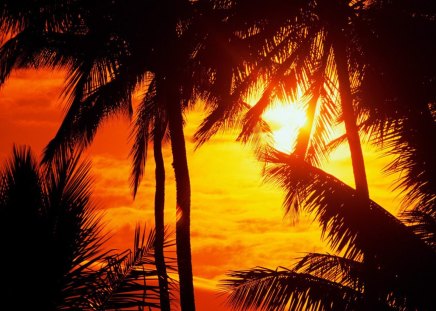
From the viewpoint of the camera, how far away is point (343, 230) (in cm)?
604

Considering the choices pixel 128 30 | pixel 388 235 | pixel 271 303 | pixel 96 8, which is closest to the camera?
pixel 388 235

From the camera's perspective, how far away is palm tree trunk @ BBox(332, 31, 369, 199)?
7.64m

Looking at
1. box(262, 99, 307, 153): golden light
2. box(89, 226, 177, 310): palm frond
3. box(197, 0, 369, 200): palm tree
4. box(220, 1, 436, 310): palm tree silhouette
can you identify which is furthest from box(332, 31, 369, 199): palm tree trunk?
box(89, 226, 177, 310): palm frond

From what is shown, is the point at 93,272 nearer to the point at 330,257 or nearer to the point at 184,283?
the point at 330,257

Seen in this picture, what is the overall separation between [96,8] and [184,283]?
191 inches

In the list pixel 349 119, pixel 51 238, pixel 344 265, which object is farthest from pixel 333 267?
pixel 51 238

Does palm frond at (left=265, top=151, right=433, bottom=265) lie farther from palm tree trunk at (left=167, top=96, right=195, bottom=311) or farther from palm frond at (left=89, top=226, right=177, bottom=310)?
palm tree trunk at (left=167, top=96, right=195, bottom=311)

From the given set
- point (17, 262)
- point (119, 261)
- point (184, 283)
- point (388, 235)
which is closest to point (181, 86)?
point (184, 283)

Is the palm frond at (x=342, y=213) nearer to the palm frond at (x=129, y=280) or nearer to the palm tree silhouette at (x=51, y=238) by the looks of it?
the palm frond at (x=129, y=280)

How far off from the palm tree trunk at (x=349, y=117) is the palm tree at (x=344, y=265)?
112 centimetres

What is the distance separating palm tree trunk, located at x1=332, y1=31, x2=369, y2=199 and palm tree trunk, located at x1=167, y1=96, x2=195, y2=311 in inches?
141

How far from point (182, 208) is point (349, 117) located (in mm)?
3758

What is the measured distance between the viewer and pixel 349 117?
7953 mm

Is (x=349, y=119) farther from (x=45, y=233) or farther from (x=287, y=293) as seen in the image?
(x=45, y=233)
